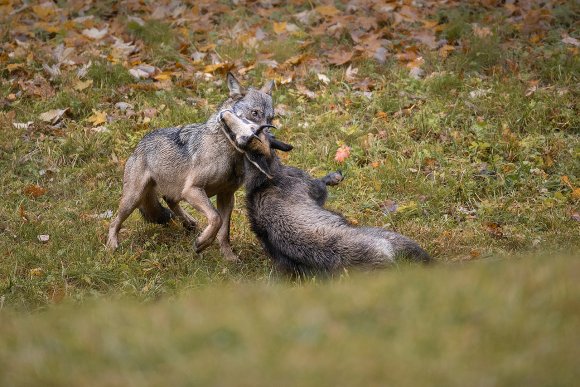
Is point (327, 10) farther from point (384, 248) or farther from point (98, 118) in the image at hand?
point (384, 248)

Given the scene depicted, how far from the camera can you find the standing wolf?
845cm

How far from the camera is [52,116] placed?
37.1ft

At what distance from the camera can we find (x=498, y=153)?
10.1m

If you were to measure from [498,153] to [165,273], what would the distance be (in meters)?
4.60

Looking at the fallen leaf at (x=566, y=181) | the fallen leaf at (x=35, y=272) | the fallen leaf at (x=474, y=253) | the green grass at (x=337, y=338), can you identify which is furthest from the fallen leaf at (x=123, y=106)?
the green grass at (x=337, y=338)

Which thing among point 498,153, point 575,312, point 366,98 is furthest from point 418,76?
point 575,312

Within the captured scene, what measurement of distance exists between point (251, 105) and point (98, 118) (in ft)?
10.6

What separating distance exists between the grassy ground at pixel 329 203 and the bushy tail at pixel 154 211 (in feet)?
0.49

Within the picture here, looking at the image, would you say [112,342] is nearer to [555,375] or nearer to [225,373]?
[225,373]

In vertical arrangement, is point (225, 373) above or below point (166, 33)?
above

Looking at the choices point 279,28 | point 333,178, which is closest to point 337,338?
point 333,178

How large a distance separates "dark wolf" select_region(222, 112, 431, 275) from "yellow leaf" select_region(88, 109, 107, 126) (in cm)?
338

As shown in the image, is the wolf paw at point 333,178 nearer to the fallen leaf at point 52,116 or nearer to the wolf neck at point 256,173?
the wolf neck at point 256,173

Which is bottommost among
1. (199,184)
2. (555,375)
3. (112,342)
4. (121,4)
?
(121,4)
